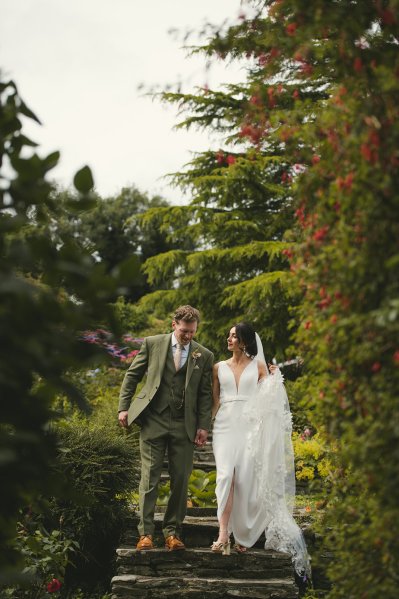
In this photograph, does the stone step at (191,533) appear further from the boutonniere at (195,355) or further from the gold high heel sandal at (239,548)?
the boutonniere at (195,355)

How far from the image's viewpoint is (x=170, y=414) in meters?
6.12

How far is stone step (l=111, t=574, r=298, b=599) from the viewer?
562 centimetres

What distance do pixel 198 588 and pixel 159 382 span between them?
1642 millimetres

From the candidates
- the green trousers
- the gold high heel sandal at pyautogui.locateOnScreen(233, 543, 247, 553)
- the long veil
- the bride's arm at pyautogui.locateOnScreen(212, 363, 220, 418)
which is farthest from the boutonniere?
the gold high heel sandal at pyautogui.locateOnScreen(233, 543, 247, 553)

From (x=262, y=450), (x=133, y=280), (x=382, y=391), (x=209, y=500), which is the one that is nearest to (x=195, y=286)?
(x=209, y=500)

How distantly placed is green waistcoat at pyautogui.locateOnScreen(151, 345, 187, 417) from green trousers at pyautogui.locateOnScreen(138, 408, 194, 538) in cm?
5

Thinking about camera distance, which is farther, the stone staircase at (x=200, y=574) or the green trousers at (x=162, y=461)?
the green trousers at (x=162, y=461)

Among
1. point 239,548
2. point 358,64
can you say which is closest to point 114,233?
point 239,548

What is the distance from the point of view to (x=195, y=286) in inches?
524

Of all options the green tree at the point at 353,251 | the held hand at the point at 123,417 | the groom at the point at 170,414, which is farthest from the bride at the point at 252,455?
the green tree at the point at 353,251

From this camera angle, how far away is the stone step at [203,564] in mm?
5867

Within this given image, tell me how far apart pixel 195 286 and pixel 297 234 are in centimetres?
989

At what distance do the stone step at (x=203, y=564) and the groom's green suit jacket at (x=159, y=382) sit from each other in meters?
0.97

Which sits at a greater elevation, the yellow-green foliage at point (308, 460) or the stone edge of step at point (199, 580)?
the yellow-green foliage at point (308, 460)
